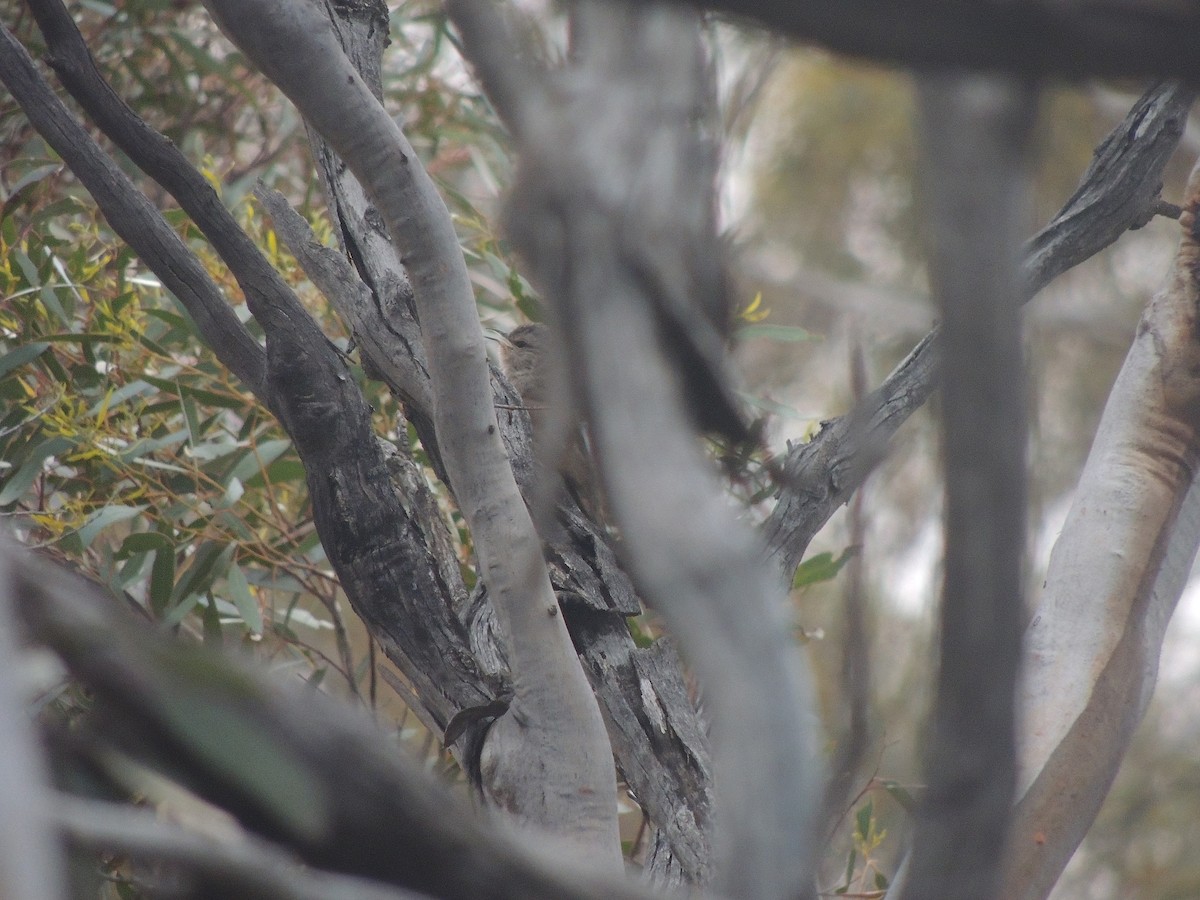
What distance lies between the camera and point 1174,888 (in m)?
3.70

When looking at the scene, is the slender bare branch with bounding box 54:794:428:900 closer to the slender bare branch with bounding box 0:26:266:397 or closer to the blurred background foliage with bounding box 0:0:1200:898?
the blurred background foliage with bounding box 0:0:1200:898

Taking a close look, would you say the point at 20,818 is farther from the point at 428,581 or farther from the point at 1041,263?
the point at 1041,263

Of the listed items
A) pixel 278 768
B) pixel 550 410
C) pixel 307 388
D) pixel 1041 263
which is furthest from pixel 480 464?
pixel 1041 263

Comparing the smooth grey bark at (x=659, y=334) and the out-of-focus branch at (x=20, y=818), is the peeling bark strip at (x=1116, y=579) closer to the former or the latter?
the smooth grey bark at (x=659, y=334)

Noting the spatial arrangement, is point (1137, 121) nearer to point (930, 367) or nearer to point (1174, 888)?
point (930, 367)

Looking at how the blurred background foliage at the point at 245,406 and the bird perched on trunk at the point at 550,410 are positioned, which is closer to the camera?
the bird perched on trunk at the point at 550,410

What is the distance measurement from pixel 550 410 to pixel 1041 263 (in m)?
0.71

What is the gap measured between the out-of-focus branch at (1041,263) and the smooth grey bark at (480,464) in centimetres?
38

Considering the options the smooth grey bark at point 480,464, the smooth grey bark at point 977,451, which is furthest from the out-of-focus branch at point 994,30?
the smooth grey bark at point 480,464

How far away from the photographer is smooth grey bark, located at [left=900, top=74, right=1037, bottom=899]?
429 millimetres

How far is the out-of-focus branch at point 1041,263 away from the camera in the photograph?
1214 mm

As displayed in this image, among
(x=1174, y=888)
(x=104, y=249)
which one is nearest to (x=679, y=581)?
(x=104, y=249)

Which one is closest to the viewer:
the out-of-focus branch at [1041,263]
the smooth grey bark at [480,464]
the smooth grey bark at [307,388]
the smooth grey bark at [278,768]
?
the smooth grey bark at [278,768]

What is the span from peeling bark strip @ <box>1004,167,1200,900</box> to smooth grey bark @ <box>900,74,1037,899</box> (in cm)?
72
